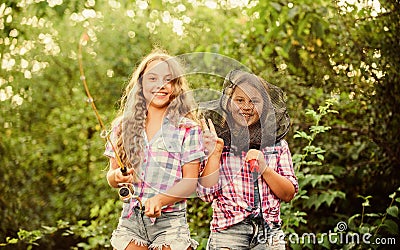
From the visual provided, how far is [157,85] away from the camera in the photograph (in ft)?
7.82

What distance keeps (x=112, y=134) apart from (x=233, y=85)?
0.46 metres

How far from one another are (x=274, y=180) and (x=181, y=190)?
0.32 meters

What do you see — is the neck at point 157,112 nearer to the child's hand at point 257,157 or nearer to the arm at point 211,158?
the arm at point 211,158

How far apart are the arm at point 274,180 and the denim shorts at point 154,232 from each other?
31 cm

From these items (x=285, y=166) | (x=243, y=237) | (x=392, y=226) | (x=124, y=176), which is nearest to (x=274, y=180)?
(x=285, y=166)

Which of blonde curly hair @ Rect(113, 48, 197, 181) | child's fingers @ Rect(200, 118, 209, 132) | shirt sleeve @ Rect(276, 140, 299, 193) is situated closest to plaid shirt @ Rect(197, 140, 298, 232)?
shirt sleeve @ Rect(276, 140, 299, 193)

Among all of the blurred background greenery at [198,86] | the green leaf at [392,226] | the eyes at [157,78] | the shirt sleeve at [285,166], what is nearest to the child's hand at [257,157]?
the shirt sleeve at [285,166]

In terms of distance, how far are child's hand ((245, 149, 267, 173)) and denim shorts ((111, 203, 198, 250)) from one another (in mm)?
303

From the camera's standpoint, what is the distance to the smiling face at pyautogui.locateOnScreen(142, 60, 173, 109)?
7.81ft

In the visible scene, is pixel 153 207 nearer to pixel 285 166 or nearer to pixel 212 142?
pixel 212 142

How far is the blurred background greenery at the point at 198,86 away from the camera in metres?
3.96

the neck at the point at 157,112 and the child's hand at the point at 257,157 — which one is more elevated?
the neck at the point at 157,112

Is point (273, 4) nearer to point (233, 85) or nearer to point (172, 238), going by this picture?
point (233, 85)

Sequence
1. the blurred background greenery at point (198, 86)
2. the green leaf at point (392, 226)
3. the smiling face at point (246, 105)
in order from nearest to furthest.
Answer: the smiling face at point (246, 105), the green leaf at point (392, 226), the blurred background greenery at point (198, 86)
